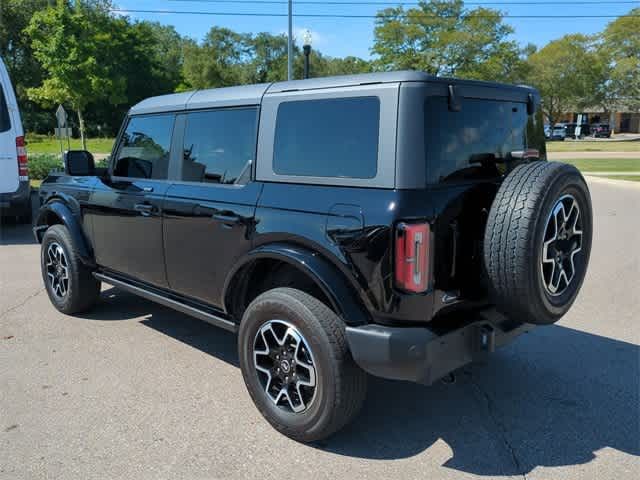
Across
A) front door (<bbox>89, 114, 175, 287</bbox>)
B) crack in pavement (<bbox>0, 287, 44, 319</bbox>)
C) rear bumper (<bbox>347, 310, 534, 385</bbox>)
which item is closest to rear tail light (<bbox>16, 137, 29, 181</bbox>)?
crack in pavement (<bbox>0, 287, 44, 319</bbox>)

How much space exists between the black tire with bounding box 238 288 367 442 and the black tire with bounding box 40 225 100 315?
8.01 ft

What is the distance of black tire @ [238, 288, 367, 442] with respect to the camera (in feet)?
9.39

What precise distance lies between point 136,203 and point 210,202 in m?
0.92

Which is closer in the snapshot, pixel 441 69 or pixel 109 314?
pixel 109 314

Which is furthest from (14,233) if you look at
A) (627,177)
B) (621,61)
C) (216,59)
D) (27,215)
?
(621,61)

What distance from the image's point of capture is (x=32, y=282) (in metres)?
6.49

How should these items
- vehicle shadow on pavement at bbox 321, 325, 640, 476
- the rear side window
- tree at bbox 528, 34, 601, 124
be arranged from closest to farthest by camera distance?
vehicle shadow on pavement at bbox 321, 325, 640, 476 < the rear side window < tree at bbox 528, 34, 601, 124

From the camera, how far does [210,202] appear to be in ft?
11.7

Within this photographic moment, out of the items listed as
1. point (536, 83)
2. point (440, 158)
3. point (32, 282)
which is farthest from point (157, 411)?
point (536, 83)

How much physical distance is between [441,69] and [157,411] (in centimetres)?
5390

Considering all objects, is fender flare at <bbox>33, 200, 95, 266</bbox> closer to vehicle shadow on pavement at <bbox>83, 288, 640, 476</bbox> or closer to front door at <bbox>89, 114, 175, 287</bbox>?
front door at <bbox>89, 114, 175, 287</bbox>

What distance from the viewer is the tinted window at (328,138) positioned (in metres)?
2.85

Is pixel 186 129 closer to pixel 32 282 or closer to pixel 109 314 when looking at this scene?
pixel 109 314

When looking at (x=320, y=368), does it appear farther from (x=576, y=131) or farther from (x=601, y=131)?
(x=601, y=131)
